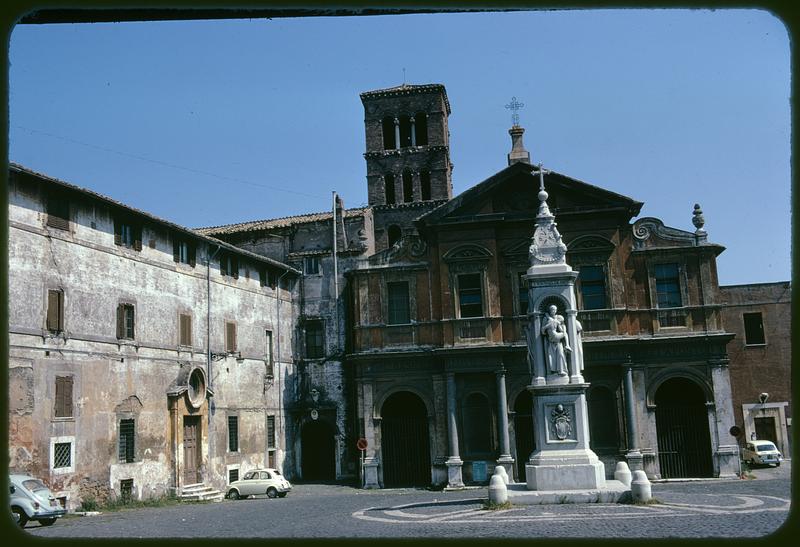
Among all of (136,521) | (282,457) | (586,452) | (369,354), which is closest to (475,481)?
(369,354)

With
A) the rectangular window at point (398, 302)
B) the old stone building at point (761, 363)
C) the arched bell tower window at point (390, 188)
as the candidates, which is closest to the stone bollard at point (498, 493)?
the rectangular window at point (398, 302)

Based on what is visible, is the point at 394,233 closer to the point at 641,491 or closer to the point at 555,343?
the point at 555,343

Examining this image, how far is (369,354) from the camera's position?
31438 mm

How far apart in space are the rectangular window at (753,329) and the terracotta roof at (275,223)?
20.1 meters

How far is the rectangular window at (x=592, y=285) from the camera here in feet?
101

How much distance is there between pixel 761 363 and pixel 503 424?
1693 cm

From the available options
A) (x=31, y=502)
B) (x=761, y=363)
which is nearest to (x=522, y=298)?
(x=761, y=363)

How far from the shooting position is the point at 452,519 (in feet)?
54.4

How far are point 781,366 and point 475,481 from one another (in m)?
18.9

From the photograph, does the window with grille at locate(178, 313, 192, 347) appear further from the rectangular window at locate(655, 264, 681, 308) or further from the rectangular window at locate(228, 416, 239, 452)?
the rectangular window at locate(655, 264, 681, 308)

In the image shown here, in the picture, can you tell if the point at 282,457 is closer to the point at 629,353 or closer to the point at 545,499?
the point at 629,353

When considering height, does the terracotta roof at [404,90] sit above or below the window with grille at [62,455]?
above

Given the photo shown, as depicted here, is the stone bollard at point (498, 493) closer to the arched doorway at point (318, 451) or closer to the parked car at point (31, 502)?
the parked car at point (31, 502)

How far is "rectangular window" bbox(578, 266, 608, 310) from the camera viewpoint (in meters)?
30.9
